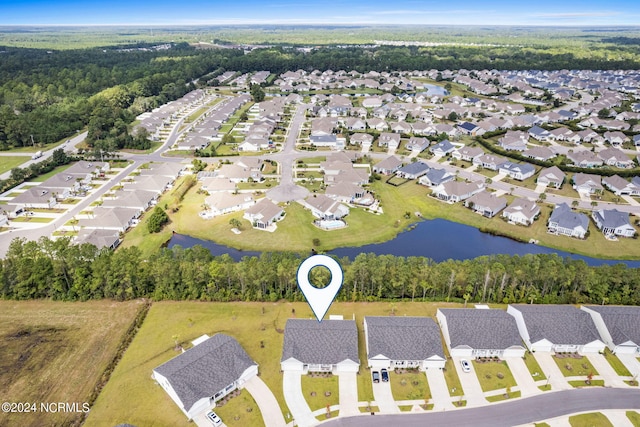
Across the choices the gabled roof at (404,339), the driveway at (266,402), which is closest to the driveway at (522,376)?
the gabled roof at (404,339)

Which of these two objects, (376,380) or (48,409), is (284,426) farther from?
(48,409)

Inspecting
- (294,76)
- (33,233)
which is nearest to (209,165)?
(33,233)

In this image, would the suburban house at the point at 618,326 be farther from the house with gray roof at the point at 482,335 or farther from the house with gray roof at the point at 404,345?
the house with gray roof at the point at 404,345

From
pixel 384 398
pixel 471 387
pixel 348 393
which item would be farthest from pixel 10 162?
Answer: pixel 471 387

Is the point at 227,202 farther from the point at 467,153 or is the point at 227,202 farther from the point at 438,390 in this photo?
the point at 467,153

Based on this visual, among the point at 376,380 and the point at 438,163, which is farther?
the point at 438,163
